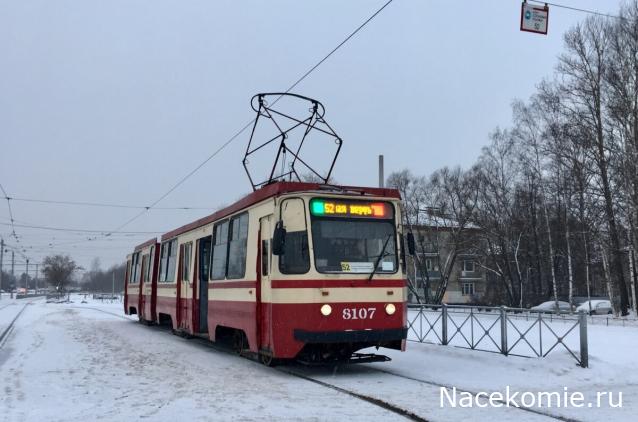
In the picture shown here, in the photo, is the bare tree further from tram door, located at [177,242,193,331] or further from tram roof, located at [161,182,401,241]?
tram roof, located at [161,182,401,241]

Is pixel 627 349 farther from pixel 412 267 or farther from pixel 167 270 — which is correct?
pixel 412 267

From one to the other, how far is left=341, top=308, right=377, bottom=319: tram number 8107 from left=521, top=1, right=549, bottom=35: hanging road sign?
18.9 ft

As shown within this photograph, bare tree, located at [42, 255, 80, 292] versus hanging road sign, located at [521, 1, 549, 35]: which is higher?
hanging road sign, located at [521, 1, 549, 35]

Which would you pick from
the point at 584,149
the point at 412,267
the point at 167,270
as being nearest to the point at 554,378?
the point at 167,270

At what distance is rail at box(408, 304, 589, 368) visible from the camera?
11961 mm

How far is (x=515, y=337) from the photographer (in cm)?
1338

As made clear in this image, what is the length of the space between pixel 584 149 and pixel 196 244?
26.3 meters

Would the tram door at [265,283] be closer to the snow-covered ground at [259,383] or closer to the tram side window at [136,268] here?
the snow-covered ground at [259,383]

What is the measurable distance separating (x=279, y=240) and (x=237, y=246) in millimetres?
2980

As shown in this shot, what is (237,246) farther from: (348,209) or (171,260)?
(171,260)

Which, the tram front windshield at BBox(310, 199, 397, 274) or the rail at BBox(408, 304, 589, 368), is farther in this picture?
the rail at BBox(408, 304, 589, 368)

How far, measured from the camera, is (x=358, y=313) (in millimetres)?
10586

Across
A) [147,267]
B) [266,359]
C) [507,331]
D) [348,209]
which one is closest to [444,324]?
[507,331]

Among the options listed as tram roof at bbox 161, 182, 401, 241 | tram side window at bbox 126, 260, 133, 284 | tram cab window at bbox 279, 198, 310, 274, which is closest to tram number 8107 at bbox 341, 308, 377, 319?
tram cab window at bbox 279, 198, 310, 274
